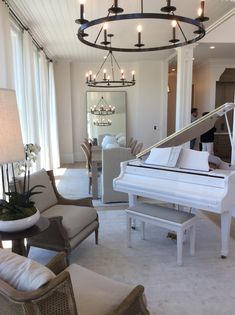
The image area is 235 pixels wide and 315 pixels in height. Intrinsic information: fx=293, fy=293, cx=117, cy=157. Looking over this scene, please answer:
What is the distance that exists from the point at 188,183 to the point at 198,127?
32.5 inches

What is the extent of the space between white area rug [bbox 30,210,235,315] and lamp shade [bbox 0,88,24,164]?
1503mm

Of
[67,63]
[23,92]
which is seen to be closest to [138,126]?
[67,63]

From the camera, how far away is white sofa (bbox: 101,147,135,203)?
15.6 feet

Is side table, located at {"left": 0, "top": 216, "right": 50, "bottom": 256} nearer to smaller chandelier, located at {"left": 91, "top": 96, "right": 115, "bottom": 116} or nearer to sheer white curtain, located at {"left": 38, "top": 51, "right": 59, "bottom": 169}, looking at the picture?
sheer white curtain, located at {"left": 38, "top": 51, "right": 59, "bottom": 169}

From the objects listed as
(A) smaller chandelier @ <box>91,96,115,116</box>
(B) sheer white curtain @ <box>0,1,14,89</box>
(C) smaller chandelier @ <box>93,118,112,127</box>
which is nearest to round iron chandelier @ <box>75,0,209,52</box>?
(B) sheer white curtain @ <box>0,1,14,89</box>

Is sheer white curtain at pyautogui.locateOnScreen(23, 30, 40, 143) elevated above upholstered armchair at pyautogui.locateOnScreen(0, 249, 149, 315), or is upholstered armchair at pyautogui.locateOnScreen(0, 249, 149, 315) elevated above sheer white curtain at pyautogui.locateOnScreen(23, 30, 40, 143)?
sheer white curtain at pyautogui.locateOnScreen(23, 30, 40, 143)

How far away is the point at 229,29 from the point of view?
228 inches

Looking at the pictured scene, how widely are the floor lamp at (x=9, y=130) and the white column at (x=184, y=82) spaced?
4.59 metres

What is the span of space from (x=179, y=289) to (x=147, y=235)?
3.67ft

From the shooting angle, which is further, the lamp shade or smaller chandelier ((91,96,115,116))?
smaller chandelier ((91,96,115,116))

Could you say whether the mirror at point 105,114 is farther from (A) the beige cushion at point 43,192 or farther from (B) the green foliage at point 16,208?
(B) the green foliage at point 16,208

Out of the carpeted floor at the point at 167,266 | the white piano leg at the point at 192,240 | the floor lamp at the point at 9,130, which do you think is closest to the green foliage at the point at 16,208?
the floor lamp at the point at 9,130

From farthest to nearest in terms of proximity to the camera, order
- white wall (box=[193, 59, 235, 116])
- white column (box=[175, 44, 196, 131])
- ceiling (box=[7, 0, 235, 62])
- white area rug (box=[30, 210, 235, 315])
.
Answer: white wall (box=[193, 59, 235, 116])
white column (box=[175, 44, 196, 131])
ceiling (box=[7, 0, 235, 62])
white area rug (box=[30, 210, 235, 315])

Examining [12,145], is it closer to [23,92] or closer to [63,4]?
[63,4]
